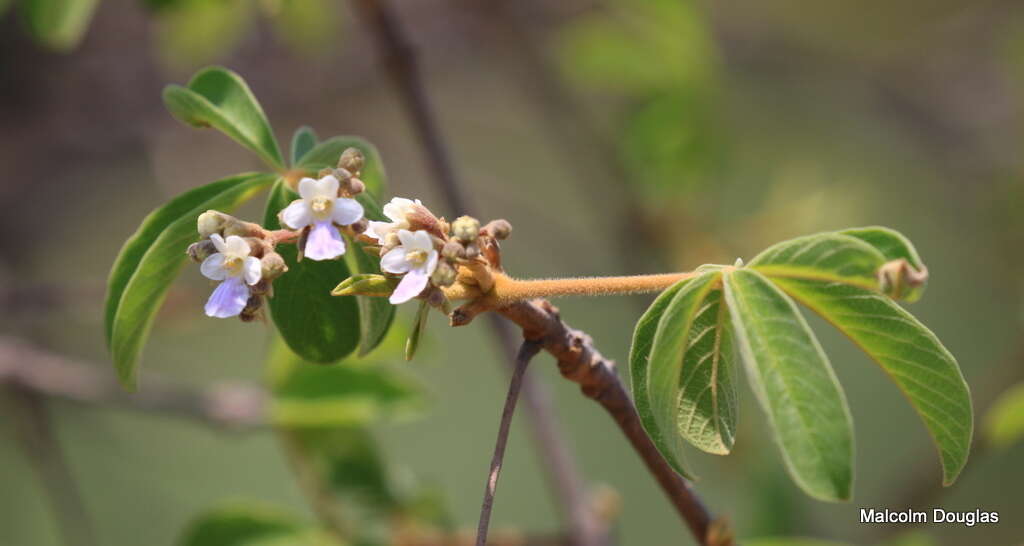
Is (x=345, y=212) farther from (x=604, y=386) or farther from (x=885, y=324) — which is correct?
(x=885, y=324)

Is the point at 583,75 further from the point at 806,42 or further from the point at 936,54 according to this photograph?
the point at 936,54

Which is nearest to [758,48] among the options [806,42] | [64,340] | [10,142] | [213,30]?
[806,42]

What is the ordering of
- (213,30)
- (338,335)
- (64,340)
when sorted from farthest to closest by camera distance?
(64,340) → (213,30) → (338,335)

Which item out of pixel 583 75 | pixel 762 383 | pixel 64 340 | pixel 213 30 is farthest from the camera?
pixel 64 340

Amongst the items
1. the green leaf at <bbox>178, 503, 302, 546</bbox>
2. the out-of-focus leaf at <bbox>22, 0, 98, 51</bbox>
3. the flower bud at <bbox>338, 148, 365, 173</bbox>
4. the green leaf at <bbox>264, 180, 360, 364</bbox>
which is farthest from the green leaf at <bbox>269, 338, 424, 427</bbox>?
the flower bud at <bbox>338, 148, 365, 173</bbox>

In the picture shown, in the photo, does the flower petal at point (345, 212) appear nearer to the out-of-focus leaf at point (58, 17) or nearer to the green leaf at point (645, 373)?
the green leaf at point (645, 373)

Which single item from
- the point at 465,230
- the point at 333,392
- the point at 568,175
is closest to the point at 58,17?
the point at 333,392
